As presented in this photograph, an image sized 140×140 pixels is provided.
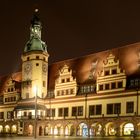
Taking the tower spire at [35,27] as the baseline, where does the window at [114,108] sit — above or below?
below

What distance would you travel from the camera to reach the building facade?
5903 centimetres

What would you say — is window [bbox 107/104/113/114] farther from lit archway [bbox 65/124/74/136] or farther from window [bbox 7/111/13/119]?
window [bbox 7/111/13/119]

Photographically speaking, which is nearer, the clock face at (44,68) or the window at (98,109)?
the window at (98,109)

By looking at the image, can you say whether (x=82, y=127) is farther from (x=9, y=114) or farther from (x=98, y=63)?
(x=9, y=114)

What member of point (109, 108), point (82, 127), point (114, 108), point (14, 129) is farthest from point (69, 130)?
point (14, 129)

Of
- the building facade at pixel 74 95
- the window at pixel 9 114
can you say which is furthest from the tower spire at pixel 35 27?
the window at pixel 9 114

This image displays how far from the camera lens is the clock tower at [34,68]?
75500 mm

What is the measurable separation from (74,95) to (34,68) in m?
11.7

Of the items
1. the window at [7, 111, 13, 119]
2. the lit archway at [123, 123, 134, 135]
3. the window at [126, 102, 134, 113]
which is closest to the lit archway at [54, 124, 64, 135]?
the lit archway at [123, 123, 134, 135]

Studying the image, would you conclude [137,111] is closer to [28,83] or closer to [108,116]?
[108,116]

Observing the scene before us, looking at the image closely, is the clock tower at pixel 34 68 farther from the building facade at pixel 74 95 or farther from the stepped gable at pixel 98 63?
the stepped gable at pixel 98 63

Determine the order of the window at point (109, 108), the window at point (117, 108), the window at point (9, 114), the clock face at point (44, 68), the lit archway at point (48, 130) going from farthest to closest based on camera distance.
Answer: the window at point (9, 114)
the clock face at point (44, 68)
the lit archway at point (48, 130)
the window at point (109, 108)
the window at point (117, 108)

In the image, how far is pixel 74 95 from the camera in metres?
67.7

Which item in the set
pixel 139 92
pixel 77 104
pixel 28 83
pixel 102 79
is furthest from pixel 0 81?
pixel 139 92
